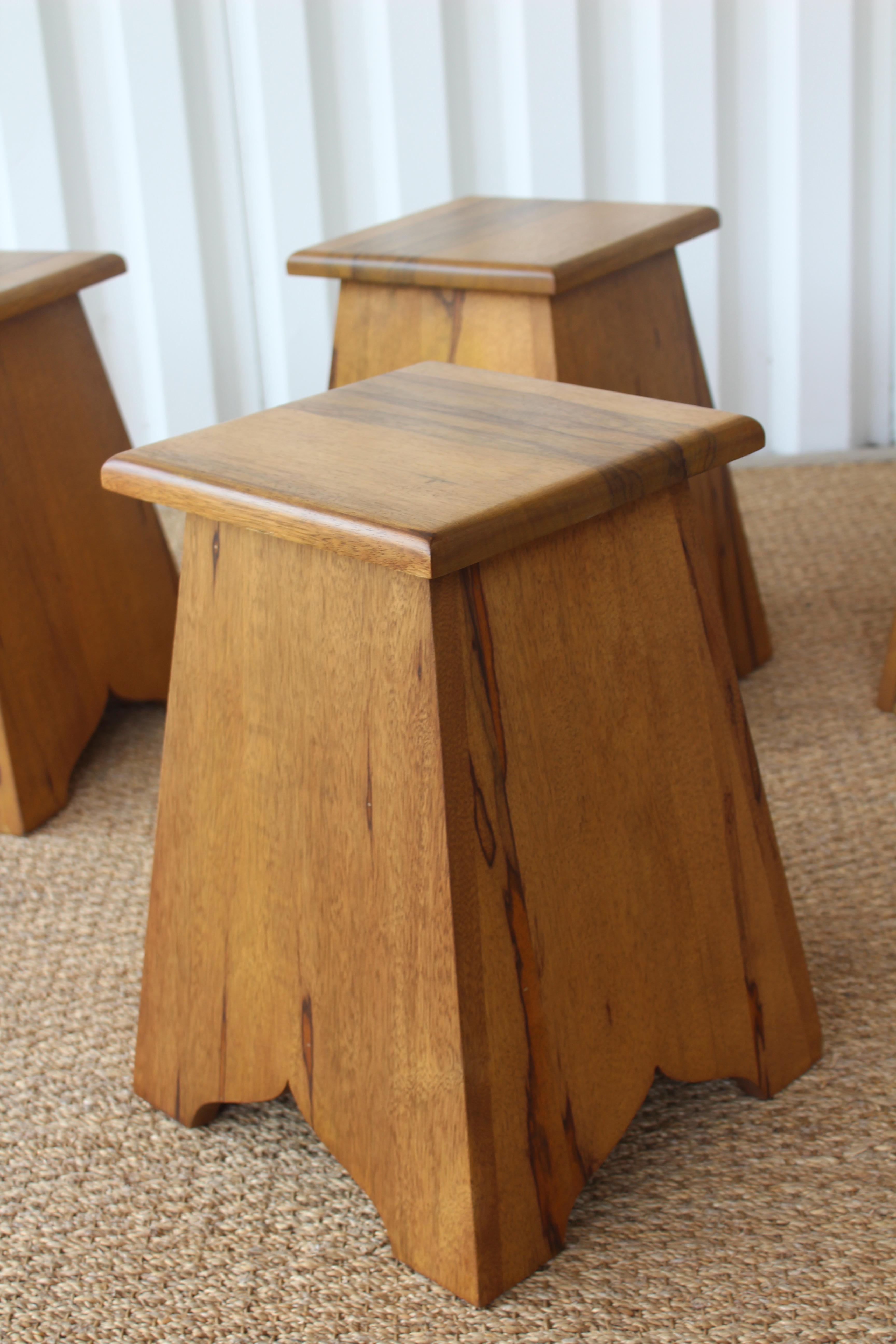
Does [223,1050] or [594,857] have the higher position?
[594,857]

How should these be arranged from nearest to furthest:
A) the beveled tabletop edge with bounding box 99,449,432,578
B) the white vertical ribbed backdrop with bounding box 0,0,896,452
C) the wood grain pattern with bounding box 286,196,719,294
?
the beveled tabletop edge with bounding box 99,449,432,578, the wood grain pattern with bounding box 286,196,719,294, the white vertical ribbed backdrop with bounding box 0,0,896,452

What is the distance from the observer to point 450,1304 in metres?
0.68

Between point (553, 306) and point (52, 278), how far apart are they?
16.9 inches

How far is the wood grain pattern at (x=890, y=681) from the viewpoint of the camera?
1.21 m

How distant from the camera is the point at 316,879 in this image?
0.71 meters

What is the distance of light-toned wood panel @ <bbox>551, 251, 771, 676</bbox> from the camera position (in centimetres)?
114

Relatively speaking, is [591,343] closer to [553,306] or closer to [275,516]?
[553,306]

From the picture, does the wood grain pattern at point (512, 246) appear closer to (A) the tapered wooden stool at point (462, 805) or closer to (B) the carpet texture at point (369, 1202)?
(A) the tapered wooden stool at point (462, 805)

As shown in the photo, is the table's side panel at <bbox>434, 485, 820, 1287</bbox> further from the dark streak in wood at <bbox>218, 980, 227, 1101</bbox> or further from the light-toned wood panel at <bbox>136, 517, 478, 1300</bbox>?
the dark streak in wood at <bbox>218, 980, 227, 1101</bbox>

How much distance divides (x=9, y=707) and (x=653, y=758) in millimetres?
615

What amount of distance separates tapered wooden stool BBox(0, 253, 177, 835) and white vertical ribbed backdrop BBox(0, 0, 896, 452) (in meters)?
0.60

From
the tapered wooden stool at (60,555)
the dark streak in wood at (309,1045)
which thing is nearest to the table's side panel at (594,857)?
the dark streak in wood at (309,1045)

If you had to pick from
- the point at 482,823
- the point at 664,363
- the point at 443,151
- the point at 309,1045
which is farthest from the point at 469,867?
the point at 443,151

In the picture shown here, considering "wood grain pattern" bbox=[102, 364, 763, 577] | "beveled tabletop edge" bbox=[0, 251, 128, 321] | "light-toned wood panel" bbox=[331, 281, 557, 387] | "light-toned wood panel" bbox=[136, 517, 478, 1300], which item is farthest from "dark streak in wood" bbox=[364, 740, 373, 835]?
"beveled tabletop edge" bbox=[0, 251, 128, 321]
